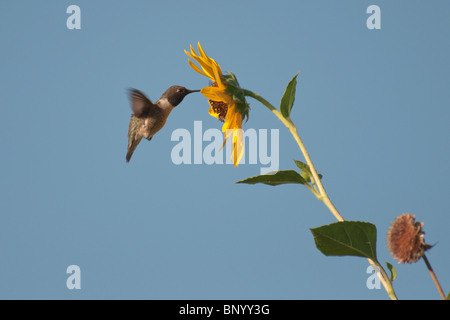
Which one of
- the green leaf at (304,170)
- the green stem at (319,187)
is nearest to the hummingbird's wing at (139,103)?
the green stem at (319,187)

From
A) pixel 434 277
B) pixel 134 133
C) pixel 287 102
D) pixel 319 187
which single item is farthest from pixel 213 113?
pixel 434 277

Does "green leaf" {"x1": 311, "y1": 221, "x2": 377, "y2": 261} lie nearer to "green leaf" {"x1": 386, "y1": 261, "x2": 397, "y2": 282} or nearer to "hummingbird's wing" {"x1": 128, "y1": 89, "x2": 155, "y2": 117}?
"green leaf" {"x1": 386, "y1": 261, "x2": 397, "y2": 282}

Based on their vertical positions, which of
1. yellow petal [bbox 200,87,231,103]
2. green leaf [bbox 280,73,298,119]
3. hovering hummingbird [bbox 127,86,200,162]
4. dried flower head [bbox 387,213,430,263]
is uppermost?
hovering hummingbird [bbox 127,86,200,162]

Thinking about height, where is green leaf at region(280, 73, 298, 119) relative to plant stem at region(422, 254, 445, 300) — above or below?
above

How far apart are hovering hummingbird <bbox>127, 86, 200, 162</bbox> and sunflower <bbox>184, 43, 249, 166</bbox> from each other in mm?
455

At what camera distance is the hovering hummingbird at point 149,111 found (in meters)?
2.78

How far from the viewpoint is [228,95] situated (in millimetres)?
2314

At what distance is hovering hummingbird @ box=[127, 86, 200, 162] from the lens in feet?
9.12

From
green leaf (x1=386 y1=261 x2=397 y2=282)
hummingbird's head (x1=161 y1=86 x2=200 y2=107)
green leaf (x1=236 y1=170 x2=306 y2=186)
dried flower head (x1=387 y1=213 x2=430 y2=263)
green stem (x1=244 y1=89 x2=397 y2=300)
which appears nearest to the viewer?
dried flower head (x1=387 y1=213 x2=430 y2=263)

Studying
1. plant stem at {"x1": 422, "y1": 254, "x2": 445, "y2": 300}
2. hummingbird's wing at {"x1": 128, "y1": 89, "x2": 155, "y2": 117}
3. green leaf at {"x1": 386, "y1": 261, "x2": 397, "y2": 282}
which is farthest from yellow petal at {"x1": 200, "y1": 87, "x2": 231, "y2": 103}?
plant stem at {"x1": 422, "y1": 254, "x2": 445, "y2": 300}
